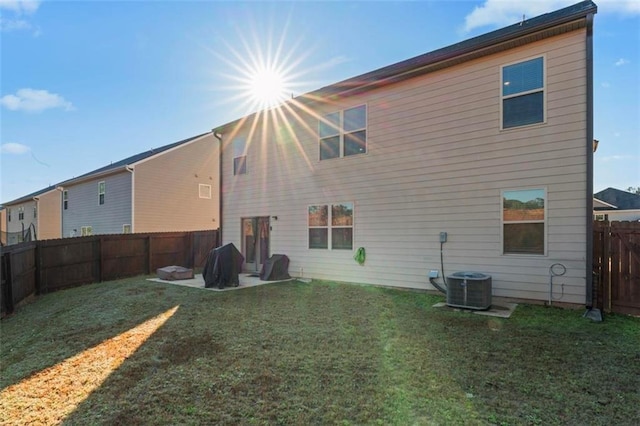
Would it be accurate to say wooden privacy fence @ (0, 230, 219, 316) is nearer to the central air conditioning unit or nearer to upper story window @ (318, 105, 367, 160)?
upper story window @ (318, 105, 367, 160)

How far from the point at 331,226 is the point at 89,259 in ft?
24.9

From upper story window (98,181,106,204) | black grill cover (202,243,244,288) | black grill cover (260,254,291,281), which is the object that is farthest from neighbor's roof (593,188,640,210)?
upper story window (98,181,106,204)

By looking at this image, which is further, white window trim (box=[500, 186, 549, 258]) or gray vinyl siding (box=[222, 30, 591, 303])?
white window trim (box=[500, 186, 549, 258])

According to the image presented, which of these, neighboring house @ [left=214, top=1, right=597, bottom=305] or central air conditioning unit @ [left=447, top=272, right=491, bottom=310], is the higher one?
neighboring house @ [left=214, top=1, right=597, bottom=305]

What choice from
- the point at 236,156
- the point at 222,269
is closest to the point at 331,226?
the point at 222,269

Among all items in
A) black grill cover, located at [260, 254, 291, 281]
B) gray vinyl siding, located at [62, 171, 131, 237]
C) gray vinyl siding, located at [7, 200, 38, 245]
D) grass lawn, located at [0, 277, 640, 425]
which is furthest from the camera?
gray vinyl siding, located at [7, 200, 38, 245]

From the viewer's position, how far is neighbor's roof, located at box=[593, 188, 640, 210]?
792 inches

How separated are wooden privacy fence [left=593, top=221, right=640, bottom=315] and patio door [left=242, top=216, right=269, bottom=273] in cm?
824

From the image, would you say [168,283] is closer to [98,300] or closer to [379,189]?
[98,300]

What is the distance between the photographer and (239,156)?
39.1 ft

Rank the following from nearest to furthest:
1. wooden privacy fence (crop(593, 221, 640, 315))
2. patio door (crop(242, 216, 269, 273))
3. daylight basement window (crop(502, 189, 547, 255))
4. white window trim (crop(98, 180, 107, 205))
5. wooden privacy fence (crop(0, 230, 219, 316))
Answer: wooden privacy fence (crop(593, 221, 640, 315)) < daylight basement window (crop(502, 189, 547, 255)) < wooden privacy fence (crop(0, 230, 219, 316)) < patio door (crop(242, 216, 269, 273)) < white window trim (crop(98, 180, 107, 205))

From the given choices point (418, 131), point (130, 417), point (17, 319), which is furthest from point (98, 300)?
point (418, 131)

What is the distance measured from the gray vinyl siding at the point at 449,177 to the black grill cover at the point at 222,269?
1820mm

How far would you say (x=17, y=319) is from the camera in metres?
6.35
